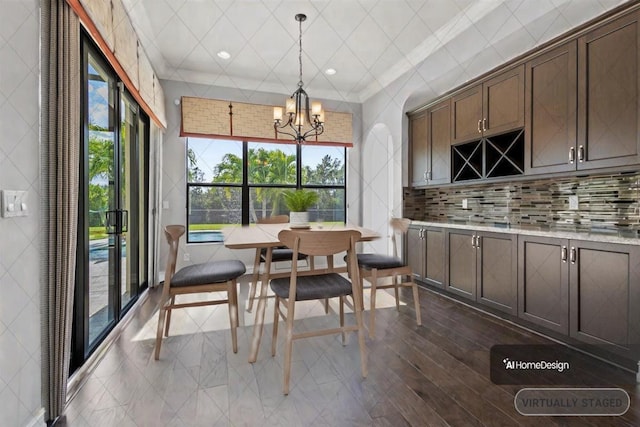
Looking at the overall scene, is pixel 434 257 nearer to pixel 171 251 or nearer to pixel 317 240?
pixel 317 240

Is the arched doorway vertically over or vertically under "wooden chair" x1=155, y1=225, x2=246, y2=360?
over

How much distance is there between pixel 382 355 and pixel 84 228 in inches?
79.1

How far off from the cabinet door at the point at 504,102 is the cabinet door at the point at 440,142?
1.69 ft

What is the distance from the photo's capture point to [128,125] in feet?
10.1

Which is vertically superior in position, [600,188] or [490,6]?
[490,6]

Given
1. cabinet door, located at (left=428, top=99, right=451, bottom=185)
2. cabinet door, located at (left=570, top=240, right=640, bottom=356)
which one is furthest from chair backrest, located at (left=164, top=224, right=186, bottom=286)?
cabinet door, located at (left=428, top=99, right=451, bottom=185)

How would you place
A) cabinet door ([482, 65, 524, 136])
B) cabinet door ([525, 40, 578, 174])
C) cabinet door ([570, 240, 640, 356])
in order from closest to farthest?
1. cabinet door ([570, 240, 640, 356])
2. cabinet door ([525, 40, 578, 174])
3. cabinet door ([482, 65, 524, 136])

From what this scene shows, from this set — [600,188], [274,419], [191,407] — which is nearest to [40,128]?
[191,407]

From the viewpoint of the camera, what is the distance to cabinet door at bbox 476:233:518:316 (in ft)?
8.63

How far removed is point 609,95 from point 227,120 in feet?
12.8

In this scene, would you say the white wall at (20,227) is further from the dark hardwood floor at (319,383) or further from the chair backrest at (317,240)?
the chair backrest at (317,240)

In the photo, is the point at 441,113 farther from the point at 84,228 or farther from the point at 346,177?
the point at 84,228

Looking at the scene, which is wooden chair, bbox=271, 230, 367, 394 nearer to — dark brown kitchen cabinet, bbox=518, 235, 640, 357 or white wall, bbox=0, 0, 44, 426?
white wall, bbox=0, 0, 44, 426

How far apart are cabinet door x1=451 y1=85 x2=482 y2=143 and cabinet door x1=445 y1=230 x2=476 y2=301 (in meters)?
1.04
